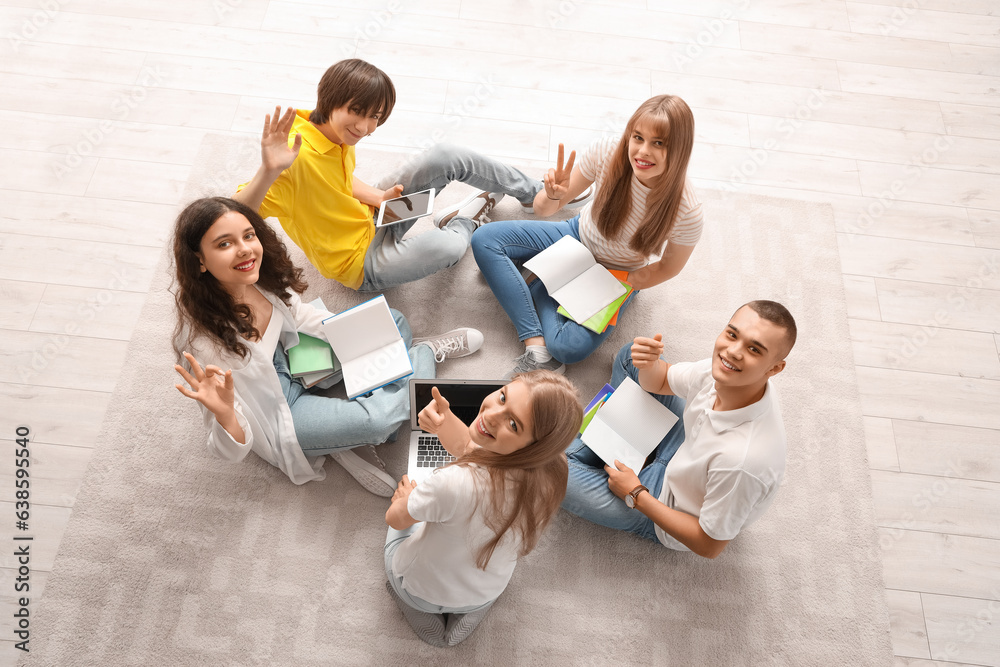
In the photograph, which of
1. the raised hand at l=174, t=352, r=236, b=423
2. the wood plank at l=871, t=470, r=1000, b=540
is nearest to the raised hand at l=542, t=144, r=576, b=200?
the raised hand at l=174, t=352, r=236, b=423

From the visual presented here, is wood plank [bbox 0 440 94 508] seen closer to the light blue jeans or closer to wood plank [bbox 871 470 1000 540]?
the light blue jeans

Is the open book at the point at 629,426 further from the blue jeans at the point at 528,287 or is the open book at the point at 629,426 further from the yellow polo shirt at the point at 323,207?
the yellow polo shirt at the point at 323,207

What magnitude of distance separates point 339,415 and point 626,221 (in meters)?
1.19

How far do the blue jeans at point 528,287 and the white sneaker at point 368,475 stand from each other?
0.74m

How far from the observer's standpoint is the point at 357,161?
116 inches

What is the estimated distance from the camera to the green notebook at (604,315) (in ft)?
7.96

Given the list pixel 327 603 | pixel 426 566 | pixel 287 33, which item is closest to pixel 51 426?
pixel 327 603

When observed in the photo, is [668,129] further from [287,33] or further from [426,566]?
[287,33]

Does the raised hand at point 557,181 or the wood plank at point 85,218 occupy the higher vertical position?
the raised hand at point 557,181

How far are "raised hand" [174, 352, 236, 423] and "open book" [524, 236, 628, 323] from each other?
46.0 inches

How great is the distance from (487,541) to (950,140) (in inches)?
125

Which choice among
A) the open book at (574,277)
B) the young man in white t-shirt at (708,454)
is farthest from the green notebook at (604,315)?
the young man in white t-shirt at (708,454)

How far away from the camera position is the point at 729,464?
1.81 metres

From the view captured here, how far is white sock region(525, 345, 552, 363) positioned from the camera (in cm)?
250
